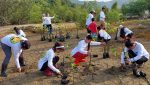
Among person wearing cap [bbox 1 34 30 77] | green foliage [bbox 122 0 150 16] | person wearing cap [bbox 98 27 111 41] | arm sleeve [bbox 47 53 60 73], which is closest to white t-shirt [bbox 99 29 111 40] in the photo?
person wearing cap [bbox 98 27 111 41]

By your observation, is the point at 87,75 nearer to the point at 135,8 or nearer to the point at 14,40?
the point at 14,40

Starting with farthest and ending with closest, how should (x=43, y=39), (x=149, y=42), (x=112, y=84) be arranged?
(x=43, y=39)
(x=149, y=42)
(x=112, y=84)

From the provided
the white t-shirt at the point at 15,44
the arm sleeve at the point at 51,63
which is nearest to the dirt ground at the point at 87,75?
the arm sleeve at the point at 51,63

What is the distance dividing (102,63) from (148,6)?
26222 millimetres

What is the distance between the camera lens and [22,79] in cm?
883

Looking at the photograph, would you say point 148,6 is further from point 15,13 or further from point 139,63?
point 139,63

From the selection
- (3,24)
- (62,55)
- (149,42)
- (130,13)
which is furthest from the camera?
(130,13)

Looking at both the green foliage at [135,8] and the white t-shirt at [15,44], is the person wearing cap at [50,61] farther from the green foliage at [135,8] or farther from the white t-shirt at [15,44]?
the green foliage at [135,8]

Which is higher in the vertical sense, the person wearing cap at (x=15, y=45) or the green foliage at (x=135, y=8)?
the person wearing cap at (x=15, y=45)

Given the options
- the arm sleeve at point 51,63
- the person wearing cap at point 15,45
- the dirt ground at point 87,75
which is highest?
the person wearing cap at point 15,45

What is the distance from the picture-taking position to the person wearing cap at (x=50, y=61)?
8469 millimetres

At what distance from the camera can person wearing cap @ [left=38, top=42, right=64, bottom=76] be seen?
847 cm

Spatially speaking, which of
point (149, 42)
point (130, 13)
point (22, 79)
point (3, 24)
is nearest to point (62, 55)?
point (22, 79)

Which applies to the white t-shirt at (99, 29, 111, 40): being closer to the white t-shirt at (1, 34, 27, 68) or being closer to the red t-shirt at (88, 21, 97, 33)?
the red t-shirt at (88, 21, 97, 33)
